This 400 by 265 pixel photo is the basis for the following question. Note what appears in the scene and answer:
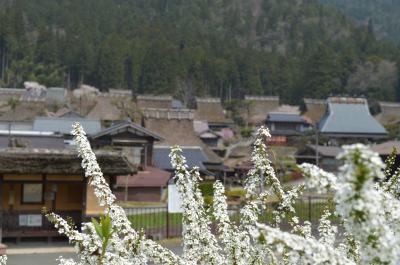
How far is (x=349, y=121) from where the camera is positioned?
2186 inches

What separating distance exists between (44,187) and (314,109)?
5392cm

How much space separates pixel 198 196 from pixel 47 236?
40.9 feet

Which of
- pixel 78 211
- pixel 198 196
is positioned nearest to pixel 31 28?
pixel 78 211

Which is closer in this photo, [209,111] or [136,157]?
[136,157]

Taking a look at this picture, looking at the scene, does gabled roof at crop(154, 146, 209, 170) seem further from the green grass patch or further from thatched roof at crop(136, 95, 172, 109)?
thatched roof at crop(136, 95, 172, 109)

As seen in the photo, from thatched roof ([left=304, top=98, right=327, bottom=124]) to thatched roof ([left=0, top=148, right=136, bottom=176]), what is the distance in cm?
5171

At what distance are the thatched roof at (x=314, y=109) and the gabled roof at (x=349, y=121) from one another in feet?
26.8

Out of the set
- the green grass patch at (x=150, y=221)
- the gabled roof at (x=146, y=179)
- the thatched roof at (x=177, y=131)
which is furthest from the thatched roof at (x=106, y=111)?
the green grass patch at (x=150, y=221)

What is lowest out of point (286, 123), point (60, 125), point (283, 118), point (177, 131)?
point (177, 131)

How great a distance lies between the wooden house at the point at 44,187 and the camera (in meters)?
15.9

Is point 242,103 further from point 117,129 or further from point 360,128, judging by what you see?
point 117,129

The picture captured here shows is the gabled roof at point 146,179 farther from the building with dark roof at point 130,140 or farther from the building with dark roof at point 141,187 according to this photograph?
the building with dark roof at point 130,140

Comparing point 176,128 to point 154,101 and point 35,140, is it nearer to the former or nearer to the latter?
point 35,140

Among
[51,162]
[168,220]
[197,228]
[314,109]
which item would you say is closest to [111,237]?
[197,228]
